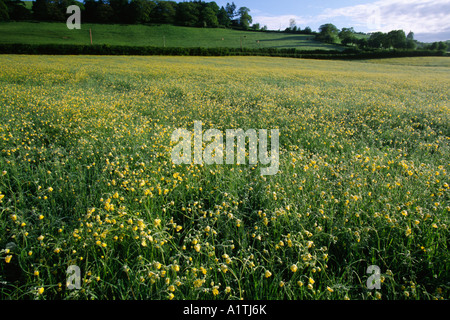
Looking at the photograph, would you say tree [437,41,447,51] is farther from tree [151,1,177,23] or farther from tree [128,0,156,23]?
tree [128,0,156,23]

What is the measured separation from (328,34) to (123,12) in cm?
7339

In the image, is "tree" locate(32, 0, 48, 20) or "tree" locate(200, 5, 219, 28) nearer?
"tree" locate(32, 0, 48, 20)

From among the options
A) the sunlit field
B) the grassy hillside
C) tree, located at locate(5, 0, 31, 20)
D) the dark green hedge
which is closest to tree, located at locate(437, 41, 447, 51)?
the dark green hedge

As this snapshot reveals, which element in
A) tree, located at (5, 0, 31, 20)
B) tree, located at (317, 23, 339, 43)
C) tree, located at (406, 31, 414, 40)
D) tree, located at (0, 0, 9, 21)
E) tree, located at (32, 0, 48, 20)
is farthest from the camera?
tree, located at (317, 23, 339, 43)

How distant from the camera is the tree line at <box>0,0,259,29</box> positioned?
226 feet

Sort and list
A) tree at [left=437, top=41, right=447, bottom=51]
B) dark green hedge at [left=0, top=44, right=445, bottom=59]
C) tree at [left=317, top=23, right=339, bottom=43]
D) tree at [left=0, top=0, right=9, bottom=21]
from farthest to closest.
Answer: tree at [left=317, top=23, right=339, bottom=43] < tree at [left=437, top=41, right=447, bottom=51] < tree at [left=0, top=0, right=9, bottom=21] < dark green hedge at [left=0, top=44, right=445, bottom=59]

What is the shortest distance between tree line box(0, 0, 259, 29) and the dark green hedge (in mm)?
40534

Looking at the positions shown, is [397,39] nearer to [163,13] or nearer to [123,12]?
[163,13]

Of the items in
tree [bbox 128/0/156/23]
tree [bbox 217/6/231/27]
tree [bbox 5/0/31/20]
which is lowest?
tree [bbox 5/0/31/20]

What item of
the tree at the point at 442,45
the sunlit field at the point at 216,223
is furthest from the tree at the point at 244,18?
the sunlit field at the point at 216,223

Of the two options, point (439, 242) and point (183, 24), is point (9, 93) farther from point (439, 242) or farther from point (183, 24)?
point (183, 24)

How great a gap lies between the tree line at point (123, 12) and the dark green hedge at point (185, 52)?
40534 millimetres
